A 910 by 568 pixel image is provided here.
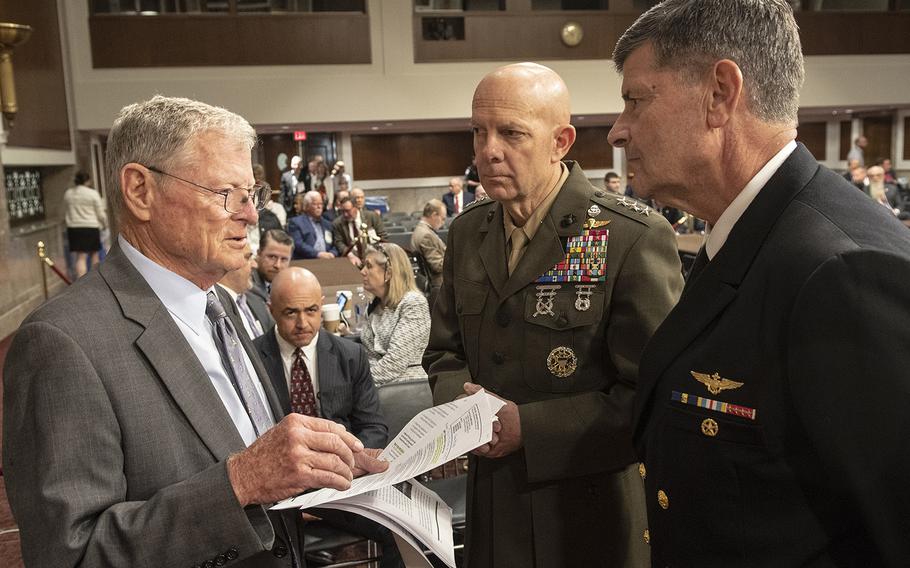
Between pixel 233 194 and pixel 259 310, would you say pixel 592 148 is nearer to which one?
pixel 259 310

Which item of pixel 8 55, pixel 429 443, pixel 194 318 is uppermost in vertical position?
pixel 8 55

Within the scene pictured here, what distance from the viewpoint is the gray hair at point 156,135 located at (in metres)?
1.33

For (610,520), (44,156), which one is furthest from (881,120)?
(610,520)

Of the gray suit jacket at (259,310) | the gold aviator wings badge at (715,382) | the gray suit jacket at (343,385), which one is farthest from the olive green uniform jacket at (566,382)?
the gray suit jacket at (259,310)

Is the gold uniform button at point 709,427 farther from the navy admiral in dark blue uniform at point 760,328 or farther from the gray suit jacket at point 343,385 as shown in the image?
the gray suit jacket at point 343,385

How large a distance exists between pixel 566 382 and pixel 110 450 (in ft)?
3.49

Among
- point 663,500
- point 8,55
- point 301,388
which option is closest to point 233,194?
point 663,500

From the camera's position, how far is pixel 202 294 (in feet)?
4.65

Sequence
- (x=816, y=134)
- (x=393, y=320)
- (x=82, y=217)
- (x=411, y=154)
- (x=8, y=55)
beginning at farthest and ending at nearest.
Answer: (x=816, y=134) → (x=411, y=154) → (x=82, y=217) → (x=8, y=55) → (x=393, y=320)

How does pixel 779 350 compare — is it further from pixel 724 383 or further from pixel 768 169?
pixel 768 169

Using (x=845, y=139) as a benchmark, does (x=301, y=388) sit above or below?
below

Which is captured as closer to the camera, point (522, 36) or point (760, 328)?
point (760, 328)

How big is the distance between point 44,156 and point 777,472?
11.6 meters

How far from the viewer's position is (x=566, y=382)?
1819 mm
